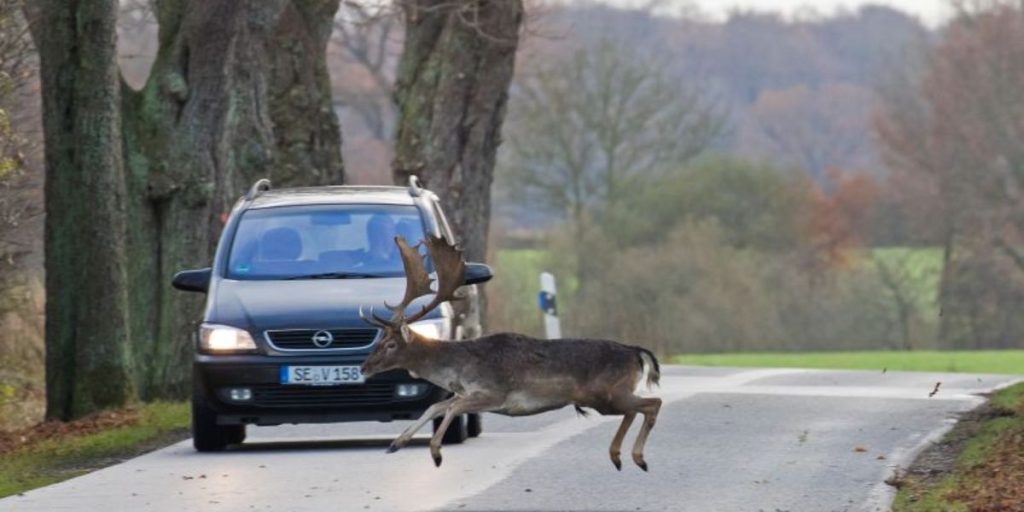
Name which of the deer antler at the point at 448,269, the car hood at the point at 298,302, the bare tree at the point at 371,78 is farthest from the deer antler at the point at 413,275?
the bare tree at the point at 371,78

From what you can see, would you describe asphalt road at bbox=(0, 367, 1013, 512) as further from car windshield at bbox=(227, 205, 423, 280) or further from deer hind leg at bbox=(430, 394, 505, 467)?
car windshield at bbox=(227, 205, 423, 280)

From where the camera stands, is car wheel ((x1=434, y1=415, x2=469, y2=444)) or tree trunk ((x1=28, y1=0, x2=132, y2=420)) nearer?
car wheel ((x1=434, y1=415, x2=469, y2=444))

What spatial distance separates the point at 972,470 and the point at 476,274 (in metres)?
3.85

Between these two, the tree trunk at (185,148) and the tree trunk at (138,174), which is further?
the tree trunk at (185,148)

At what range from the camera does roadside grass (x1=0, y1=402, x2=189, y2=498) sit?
1558 cm

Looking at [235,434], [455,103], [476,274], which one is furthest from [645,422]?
[455,103]

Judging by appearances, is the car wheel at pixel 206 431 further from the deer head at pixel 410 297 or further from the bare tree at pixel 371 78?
the bare tree at pixel 371 78

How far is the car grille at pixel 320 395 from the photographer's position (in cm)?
1600

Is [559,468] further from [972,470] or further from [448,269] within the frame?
[972,470]

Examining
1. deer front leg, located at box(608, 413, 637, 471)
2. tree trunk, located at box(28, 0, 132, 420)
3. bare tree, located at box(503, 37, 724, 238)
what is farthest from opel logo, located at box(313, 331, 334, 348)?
bare tree, located at box(503, 37, 724, 238)

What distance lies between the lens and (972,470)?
14.5 metres

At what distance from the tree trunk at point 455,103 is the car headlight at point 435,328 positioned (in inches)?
617

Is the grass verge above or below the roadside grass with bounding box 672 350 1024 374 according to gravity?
above

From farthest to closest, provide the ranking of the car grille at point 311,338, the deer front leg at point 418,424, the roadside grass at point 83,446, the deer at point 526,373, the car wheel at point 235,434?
the car wheel at point 235,434
the car grille at point 311,338
the roadside grass at point 83,446
the deer at point 526,373
the deer front leg at point 418,424
